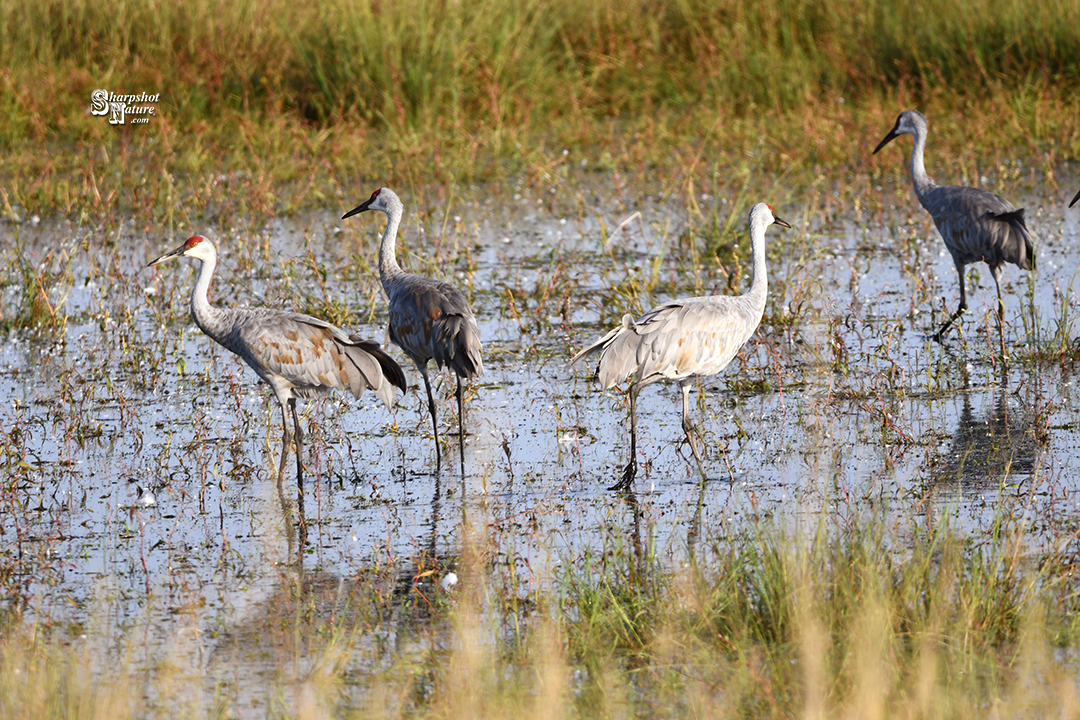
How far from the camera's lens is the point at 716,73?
1355 centimetres

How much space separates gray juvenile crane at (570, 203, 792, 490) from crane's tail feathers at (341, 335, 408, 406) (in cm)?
91

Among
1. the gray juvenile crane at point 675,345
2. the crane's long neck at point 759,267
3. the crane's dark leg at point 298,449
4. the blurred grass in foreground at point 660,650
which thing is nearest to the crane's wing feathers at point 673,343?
the gray juvenile crane at point 675,345

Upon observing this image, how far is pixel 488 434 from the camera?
6871 millimetres

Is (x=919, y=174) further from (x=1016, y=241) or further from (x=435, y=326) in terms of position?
(x=435, y=326)

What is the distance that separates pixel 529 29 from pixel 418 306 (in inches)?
287

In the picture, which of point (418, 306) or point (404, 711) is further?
point (418, 306)

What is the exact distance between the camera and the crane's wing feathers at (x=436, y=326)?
648cm

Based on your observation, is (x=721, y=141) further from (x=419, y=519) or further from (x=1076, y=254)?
(x=419, y=519)

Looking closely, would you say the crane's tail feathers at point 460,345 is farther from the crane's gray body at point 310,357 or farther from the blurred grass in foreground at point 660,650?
the blurred grass in foreground at point 660,650

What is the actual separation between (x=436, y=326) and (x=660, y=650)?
285 cm

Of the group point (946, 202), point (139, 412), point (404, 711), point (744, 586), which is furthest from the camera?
point (946, 202)

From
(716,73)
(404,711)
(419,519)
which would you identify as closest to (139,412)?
(419,519)

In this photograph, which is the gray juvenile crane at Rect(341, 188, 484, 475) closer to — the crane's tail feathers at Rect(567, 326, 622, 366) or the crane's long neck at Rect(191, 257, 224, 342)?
the crane's tail feathers at Rect(567, 326, 622, 366)

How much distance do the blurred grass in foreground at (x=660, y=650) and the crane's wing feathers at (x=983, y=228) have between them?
3736 millimetres
